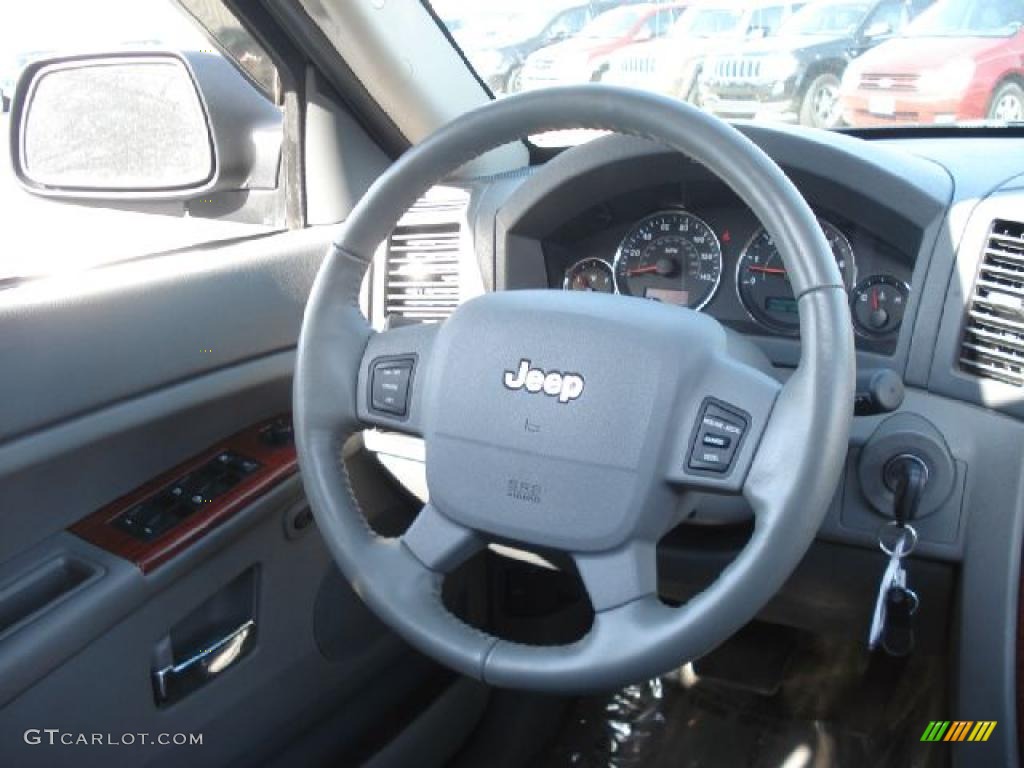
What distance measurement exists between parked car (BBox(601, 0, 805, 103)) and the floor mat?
118 cm

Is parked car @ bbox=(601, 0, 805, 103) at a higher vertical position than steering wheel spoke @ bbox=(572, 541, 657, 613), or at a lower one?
higher

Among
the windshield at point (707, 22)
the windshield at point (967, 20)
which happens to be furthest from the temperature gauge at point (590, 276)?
the windshield at point (967, 20)

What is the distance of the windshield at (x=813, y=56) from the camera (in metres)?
2.04

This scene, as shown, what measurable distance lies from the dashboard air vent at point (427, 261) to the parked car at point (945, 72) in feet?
2.57

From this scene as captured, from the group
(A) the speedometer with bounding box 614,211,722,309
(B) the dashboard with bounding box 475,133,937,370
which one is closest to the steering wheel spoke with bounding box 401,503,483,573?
(B) the dashboard with bounding box 475,133,937,370

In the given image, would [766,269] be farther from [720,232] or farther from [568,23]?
[568,23]

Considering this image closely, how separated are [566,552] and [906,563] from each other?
2.04 ft

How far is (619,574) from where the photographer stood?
50.9 inches

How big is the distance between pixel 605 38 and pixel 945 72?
0.65m

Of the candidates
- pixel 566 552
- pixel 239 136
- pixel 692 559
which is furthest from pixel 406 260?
pixel 566 552

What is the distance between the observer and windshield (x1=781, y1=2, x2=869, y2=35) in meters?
2.09

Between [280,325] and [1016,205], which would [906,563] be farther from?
[280,325]

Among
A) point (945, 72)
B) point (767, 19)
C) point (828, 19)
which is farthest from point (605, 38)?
point (945, 72)

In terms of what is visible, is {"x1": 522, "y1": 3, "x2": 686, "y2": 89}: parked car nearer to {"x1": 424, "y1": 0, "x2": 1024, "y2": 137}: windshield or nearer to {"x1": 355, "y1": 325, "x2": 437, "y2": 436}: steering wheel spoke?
{"x1": 424, "y1": 0, "x2": 1024, "y2": 137}: windshield
